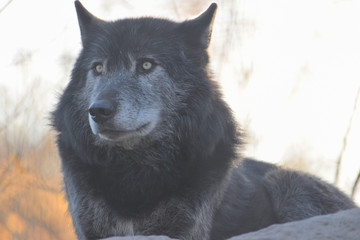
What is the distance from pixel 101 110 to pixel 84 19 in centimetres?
144

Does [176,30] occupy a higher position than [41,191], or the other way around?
[176,30]

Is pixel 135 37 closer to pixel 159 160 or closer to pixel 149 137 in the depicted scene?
pixel 149 137

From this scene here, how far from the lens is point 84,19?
Answer: 5.16 metres

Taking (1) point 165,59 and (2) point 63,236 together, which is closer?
(1) point 165,59

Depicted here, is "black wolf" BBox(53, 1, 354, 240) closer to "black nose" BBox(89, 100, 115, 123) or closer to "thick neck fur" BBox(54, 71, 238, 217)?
"thick neck fur" BBox(54, 71, 238, 217)

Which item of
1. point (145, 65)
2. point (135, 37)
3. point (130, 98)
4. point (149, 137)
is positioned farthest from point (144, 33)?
point (149, 137)

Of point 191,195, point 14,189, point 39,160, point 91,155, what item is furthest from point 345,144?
point 14,189

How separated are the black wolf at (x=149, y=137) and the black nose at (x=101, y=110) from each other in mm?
172

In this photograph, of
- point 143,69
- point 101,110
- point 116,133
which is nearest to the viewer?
point 101,110

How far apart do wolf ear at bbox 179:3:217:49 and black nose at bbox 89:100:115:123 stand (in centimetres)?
121

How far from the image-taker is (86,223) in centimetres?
464

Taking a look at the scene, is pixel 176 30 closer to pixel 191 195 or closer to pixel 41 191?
pixel 191 195

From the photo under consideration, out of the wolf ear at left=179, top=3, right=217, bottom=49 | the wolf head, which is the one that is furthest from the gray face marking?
the wolf ear at left=179, top=3, right=217, bottom=49

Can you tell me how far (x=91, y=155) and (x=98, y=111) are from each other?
785 millimetres
